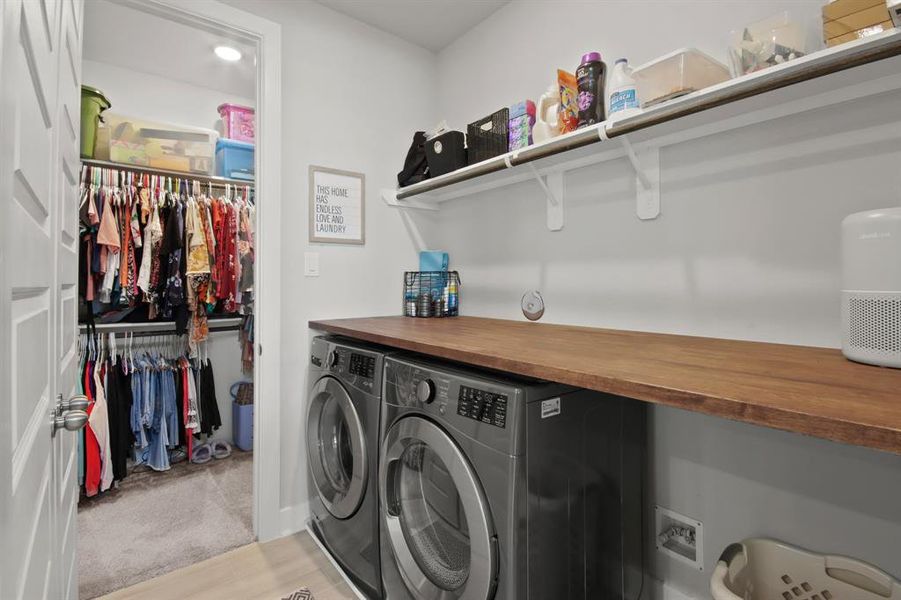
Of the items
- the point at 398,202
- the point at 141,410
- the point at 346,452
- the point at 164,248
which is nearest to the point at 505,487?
the point at 346,452

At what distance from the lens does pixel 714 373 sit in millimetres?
875

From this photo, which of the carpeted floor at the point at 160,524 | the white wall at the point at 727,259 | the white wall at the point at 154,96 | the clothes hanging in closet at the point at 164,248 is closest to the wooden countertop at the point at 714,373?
the white wall at the point at 727,259

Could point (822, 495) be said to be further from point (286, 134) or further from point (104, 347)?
point (104, 347)

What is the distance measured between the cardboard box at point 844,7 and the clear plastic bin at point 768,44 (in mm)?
65

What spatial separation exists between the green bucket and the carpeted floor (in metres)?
1.92

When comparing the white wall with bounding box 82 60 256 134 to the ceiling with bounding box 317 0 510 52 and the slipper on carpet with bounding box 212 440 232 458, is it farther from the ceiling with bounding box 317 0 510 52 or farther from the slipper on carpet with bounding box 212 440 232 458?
the slipper on carpet with bounding box 212 440 232 458

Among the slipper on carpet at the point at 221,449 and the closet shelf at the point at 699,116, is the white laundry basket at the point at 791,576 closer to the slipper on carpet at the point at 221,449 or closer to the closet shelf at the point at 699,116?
the closet shelf at the point at 699,116

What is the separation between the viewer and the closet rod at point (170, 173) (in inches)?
95.8

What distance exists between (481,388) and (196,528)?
73.0 inches

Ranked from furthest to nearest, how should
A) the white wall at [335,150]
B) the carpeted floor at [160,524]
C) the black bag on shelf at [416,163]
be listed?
the black bag on shelf at [416,163] → the white wall at [335,150] → the carpeted floor at [160,524]

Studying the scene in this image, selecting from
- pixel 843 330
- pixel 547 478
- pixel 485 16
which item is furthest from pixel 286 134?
pixel 843 330

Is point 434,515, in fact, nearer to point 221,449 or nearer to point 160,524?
point 160,524

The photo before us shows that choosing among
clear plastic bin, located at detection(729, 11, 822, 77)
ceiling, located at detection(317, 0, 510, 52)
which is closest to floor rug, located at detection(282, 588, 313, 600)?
clear plastic bin, located at detection(729, 11, 822, 77)

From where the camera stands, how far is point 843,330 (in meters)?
1.00
